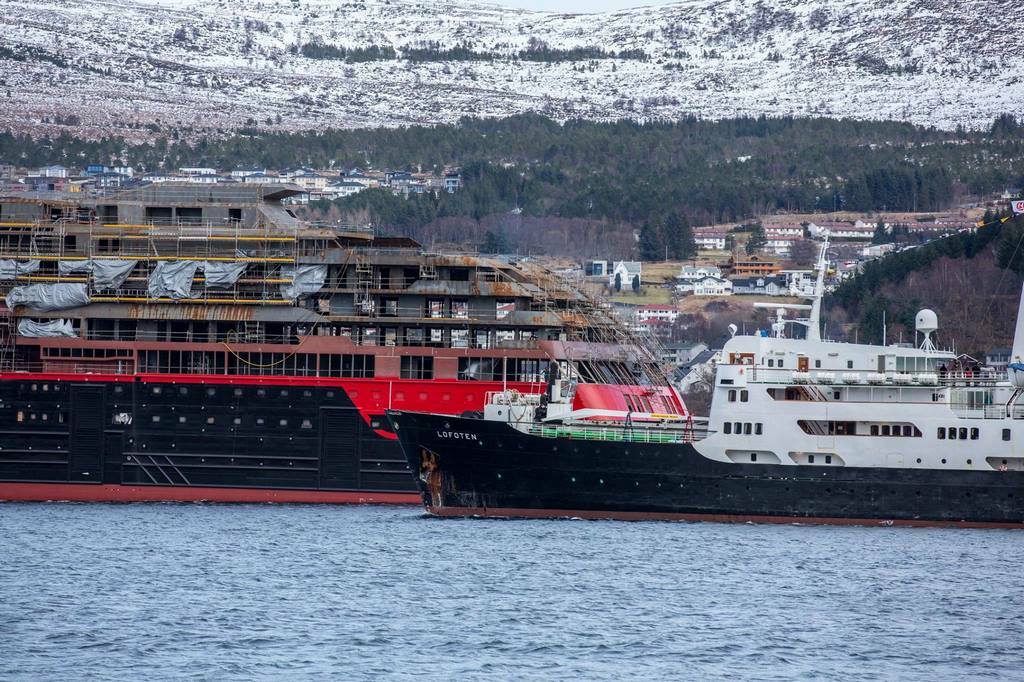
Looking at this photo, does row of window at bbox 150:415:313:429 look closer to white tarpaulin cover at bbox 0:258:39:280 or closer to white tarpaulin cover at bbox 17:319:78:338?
white tarpaulin cover at bbox 17:319:78:338

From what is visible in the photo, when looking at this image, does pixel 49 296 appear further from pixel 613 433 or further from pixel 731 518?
pixel 731 518

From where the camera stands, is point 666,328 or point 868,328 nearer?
point 868,328

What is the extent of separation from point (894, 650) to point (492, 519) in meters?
22.3

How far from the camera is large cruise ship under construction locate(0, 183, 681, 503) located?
237 ft

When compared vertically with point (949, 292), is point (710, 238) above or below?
above

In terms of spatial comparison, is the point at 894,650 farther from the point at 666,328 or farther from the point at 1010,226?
the point at 666,328

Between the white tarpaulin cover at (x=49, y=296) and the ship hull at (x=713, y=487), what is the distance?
1879 centimetres

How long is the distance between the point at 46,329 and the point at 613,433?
23.4 m

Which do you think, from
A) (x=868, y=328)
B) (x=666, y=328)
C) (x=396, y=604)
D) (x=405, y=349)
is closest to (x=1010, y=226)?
(x=868, y=328)

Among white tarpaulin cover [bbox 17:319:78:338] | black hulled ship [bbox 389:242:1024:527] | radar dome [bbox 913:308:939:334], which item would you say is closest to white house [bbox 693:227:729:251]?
white tarpaulin cover [bbox 17:319:78:338]

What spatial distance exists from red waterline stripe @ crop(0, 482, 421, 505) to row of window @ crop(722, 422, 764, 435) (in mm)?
13856

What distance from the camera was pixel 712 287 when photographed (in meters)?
167

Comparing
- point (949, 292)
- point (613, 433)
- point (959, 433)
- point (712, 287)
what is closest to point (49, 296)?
point (613, 433)

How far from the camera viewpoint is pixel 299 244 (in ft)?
246
